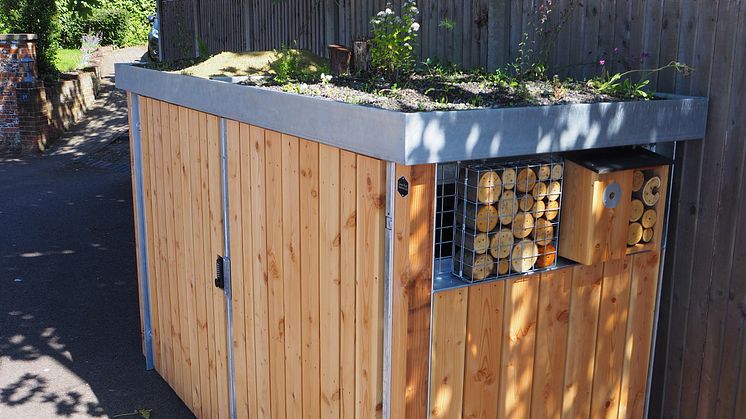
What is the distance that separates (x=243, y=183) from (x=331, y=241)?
40.1 inches

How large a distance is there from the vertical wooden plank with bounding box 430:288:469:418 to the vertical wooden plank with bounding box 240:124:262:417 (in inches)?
56.7

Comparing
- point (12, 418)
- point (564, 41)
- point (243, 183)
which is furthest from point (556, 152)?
point (12, 418)

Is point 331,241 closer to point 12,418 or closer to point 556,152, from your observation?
point 556,152

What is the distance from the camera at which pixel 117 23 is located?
2411cm

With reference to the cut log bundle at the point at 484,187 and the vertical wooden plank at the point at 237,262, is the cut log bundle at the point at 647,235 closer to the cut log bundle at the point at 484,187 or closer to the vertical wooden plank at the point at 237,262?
the cut log bundle at the point at 484,187

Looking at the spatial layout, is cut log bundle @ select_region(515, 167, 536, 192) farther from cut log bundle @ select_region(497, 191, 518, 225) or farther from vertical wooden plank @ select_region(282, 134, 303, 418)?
vertical wooden plank @ select_region(282, 134, 303, 418)

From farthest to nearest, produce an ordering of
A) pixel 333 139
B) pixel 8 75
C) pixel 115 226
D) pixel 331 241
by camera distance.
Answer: pixel 8 75 < pixel 115 226 < pixel 331 241 < pixel 333 139

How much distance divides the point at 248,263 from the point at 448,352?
1594 millimetres

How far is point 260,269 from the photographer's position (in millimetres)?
4703

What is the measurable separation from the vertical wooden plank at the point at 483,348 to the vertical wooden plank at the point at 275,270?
1172 millimetres

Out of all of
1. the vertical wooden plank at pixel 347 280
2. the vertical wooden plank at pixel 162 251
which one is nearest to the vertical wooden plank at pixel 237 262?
the vertical wooden plank at pixel 347 280

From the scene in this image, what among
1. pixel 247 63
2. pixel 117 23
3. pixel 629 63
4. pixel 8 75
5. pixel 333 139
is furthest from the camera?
pixel 117 23

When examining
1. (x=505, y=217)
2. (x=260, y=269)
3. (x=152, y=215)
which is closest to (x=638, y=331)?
(x=505, y=217)

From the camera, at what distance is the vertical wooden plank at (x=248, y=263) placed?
184 inches
